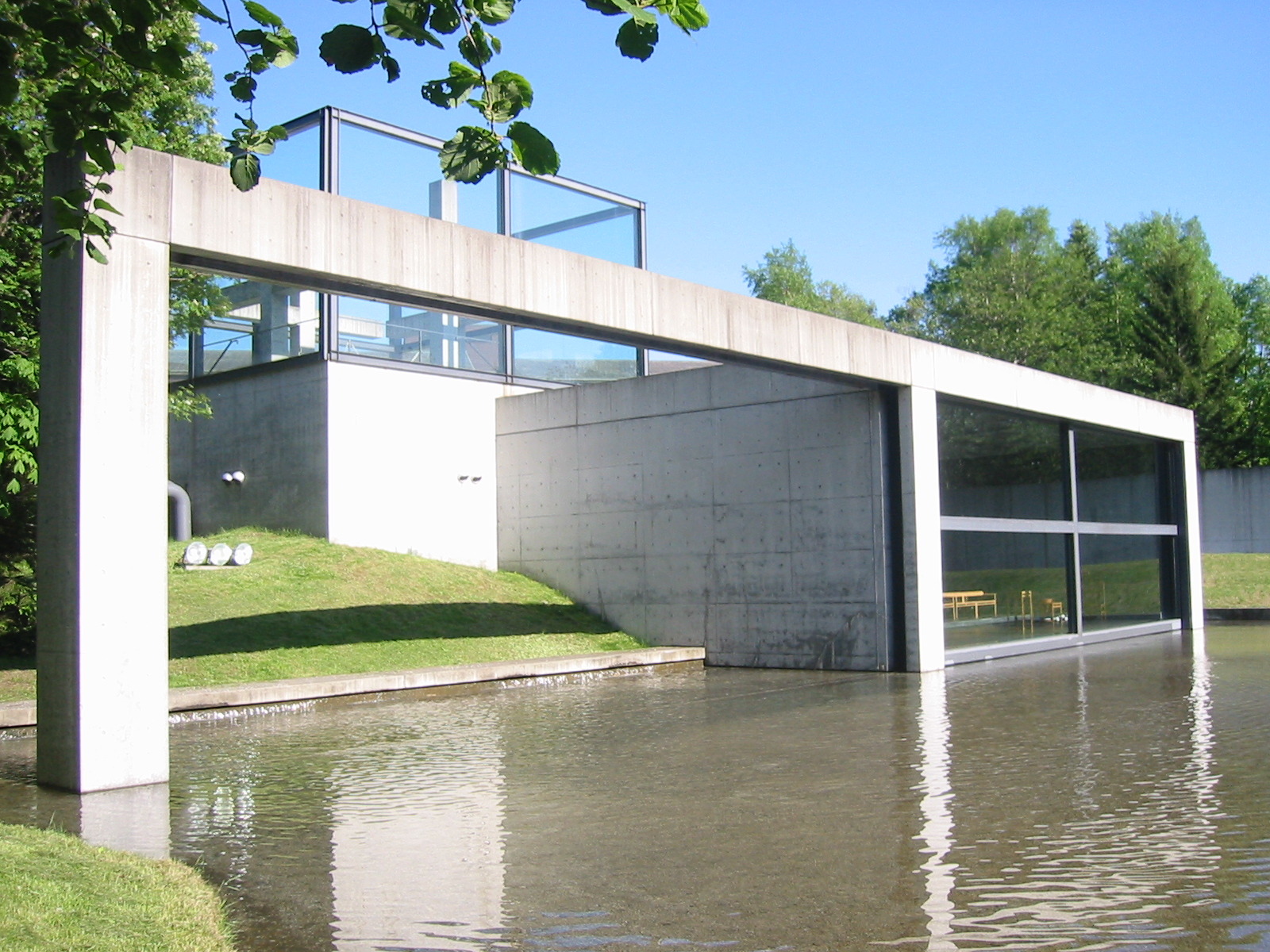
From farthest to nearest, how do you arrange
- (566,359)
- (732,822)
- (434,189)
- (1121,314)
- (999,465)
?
(1121,314), (566,359), (434,189), (999,465), (732,822)

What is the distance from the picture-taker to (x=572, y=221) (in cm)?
2564

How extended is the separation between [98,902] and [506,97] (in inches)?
137

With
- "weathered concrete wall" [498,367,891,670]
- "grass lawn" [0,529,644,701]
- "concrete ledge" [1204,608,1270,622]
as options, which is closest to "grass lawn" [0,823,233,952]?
"grass lawn" [0,529,644,701]

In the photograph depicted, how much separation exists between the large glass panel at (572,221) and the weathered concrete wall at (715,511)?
15.4ft

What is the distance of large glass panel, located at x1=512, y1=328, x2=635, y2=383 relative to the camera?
23766 mm

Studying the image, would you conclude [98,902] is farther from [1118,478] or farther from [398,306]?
[1118,478]

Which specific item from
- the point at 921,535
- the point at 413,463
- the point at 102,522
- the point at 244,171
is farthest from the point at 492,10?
the point at 413,463

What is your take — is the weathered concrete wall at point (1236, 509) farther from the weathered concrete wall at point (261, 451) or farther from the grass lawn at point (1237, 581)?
the weathered concrete wall at point (261, 451)

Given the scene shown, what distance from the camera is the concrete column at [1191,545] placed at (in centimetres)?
2423

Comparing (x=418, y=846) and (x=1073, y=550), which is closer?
(x=418, y=846)

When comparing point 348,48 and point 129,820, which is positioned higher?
point 348,48

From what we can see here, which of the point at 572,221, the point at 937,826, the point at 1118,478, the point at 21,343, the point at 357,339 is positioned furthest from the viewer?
the point at 572,221

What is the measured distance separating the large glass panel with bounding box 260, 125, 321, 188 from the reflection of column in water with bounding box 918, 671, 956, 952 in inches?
564

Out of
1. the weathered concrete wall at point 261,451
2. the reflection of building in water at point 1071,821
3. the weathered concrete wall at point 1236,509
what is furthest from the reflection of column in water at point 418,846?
the weathered concrete wall at point 1236,509
